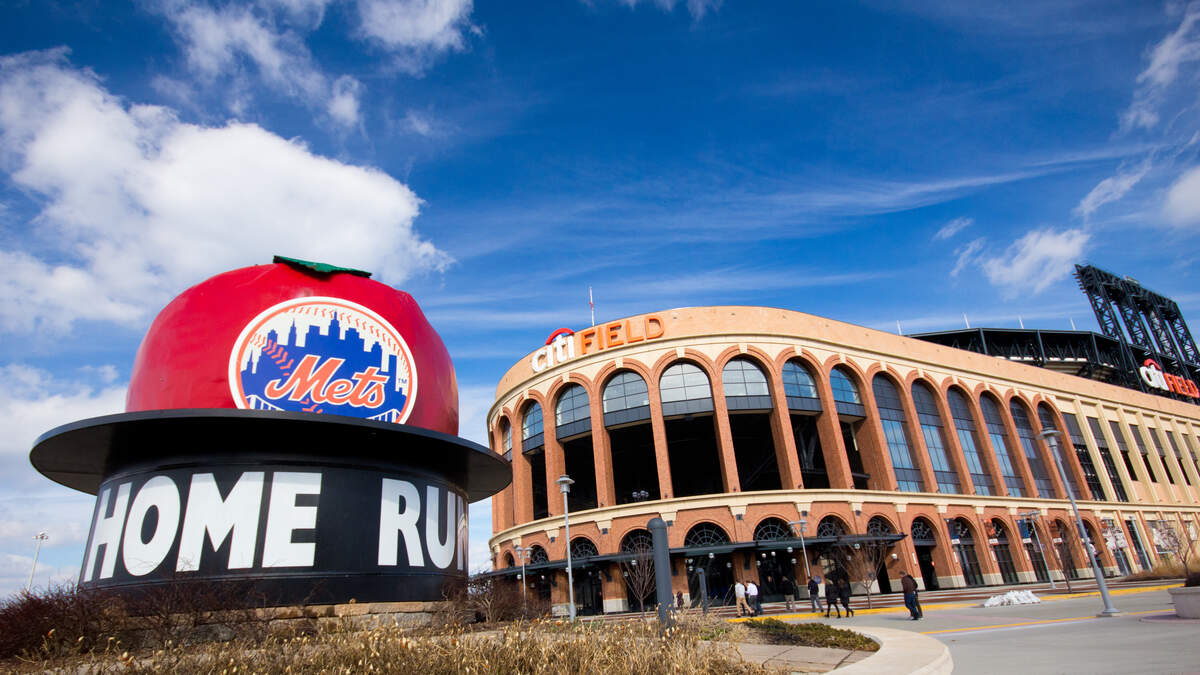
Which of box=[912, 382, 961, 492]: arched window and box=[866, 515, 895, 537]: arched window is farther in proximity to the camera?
box=[912, 382, 961, 492]: arched window

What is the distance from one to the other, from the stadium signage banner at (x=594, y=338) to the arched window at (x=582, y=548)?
13446 millimetres

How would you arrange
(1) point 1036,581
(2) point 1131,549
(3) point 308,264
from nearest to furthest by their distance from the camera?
(3) point 308,264 → (1) point 1036,581 → (2) point 1131,549

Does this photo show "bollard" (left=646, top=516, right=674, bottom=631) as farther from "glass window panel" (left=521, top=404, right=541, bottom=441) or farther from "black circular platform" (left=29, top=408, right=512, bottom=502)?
"glass window panel" (left=521, top=404, right=541, bottom=441)

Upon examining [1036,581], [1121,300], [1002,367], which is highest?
[1121,300]

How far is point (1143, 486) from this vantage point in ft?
198

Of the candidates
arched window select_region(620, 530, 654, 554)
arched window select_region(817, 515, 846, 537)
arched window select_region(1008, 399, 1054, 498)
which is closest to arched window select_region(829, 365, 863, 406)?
arched window select_region(817, 515, 846, 537)

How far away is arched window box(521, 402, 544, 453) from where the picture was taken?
4788cm

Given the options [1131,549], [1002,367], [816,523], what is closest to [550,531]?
[816,523]

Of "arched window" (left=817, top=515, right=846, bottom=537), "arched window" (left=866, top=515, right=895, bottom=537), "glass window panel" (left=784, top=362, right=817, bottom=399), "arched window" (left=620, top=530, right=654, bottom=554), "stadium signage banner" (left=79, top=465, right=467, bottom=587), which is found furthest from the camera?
"glass window panel" (left=784, top=362, right=817, bottom=399)

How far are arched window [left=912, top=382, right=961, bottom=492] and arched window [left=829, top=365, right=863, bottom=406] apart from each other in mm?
6062

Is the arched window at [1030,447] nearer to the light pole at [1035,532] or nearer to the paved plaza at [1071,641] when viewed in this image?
the light pole at [1035,532]

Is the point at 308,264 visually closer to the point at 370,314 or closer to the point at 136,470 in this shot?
the point at 370,314

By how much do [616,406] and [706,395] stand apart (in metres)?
6.63

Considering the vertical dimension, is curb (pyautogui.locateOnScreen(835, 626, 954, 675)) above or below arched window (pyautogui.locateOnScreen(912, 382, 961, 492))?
below
